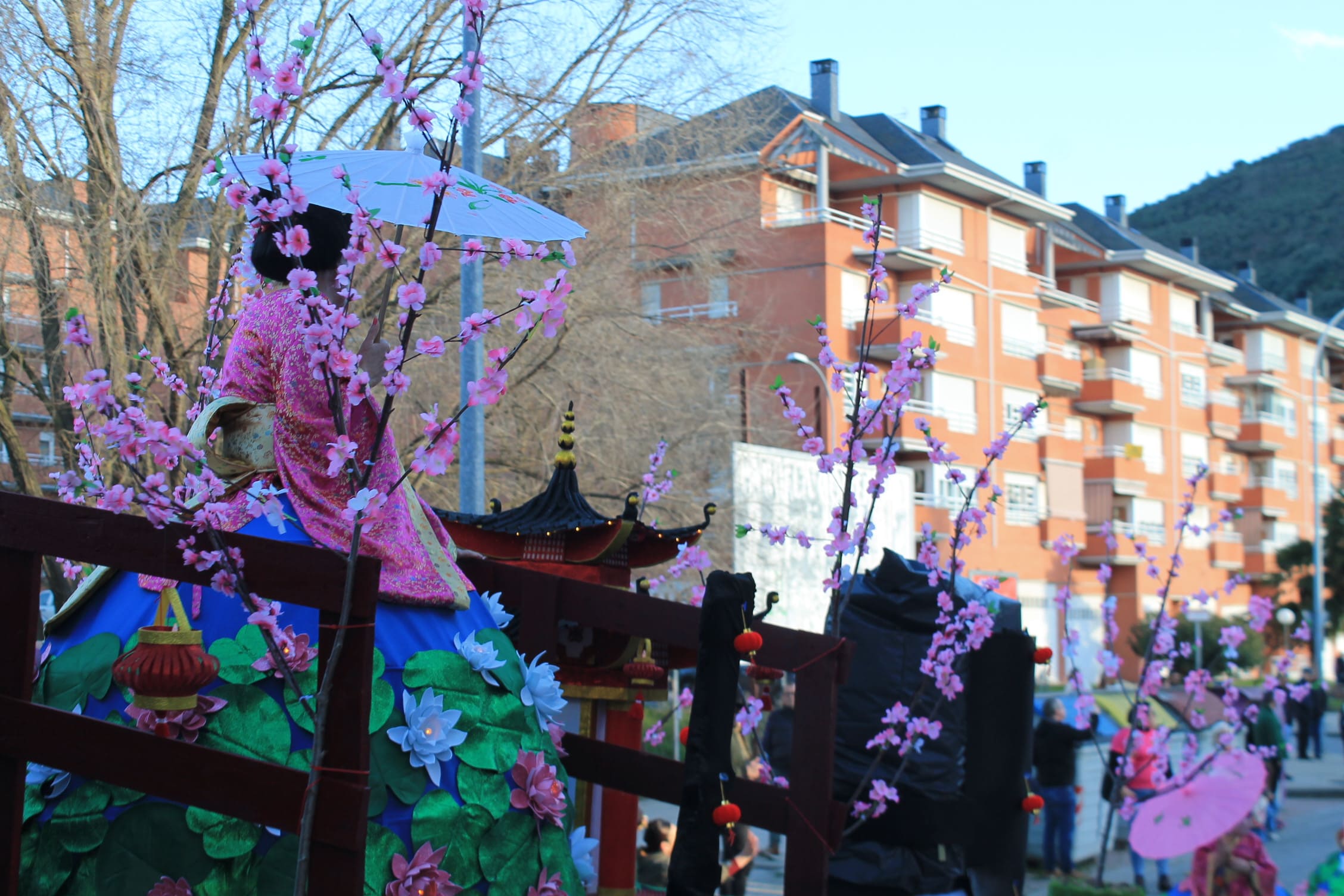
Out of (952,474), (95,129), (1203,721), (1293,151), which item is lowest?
(1203,721)

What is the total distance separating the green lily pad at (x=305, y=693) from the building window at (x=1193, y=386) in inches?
2038

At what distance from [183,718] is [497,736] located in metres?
0.87

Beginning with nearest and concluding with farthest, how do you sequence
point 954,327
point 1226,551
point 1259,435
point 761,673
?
point 761,673 → point 954,327 → point 1226,551 → point 1259,435

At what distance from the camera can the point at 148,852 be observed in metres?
3.47

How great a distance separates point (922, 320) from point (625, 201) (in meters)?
24.7

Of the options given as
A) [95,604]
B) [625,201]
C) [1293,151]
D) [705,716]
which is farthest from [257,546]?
[1293,151]

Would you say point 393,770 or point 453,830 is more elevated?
point 393,770

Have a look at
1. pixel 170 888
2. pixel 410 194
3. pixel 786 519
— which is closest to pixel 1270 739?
pixel 786 519

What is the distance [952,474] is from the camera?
24.8 feet

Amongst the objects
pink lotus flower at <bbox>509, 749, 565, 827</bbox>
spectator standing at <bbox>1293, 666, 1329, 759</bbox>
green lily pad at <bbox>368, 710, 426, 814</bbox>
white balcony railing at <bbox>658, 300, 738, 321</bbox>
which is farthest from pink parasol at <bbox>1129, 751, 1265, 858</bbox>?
spectator standing at <bbox>1293, 666, 1329, 759</bbox>

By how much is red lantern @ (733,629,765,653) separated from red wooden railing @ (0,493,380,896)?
157cm

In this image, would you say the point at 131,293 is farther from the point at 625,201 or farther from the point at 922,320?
the point at 922,320

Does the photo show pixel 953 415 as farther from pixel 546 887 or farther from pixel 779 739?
pixel 546 887

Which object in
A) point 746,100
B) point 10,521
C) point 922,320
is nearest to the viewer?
point 10,521
